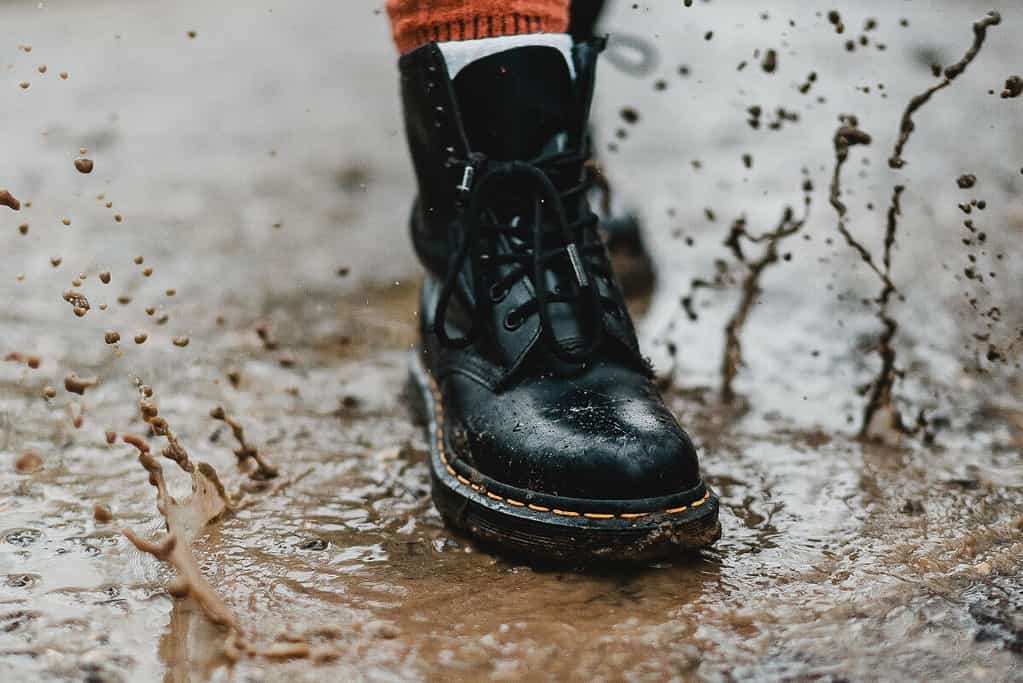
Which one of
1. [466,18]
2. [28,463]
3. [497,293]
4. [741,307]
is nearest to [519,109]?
[466,18]

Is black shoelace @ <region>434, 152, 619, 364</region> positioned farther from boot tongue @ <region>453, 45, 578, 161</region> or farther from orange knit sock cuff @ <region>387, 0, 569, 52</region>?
orange knit sock cuff @ <region>387, 0, 569, 52</region>

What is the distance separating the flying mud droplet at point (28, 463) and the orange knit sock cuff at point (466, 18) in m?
0.94

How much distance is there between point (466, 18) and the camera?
157cm

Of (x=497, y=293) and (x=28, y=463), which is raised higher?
(x=497, y=293)

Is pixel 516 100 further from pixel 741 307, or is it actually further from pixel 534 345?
pixel 741 307

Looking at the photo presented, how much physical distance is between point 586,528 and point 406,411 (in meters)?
0.78

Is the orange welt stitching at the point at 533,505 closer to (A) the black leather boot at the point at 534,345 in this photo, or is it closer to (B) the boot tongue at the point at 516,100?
(A) the black leather boot at the point at 534,345

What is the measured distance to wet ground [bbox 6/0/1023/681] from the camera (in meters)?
1.18

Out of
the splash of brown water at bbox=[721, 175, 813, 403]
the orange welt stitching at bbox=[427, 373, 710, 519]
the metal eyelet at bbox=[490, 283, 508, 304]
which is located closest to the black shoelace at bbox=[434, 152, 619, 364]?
the metal eyelet at bbox=[490, 283, 508, 304]

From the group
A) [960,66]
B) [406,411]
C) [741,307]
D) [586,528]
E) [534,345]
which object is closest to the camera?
[586,528]

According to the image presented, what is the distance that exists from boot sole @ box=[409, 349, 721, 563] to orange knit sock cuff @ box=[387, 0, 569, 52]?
72cm

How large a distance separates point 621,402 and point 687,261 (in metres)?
1.51

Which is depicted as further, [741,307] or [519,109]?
[741,307]

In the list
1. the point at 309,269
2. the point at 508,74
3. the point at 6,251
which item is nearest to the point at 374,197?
the point at 309,269
